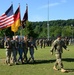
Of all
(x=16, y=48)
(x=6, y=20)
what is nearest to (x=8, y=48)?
(x=16, y=48)

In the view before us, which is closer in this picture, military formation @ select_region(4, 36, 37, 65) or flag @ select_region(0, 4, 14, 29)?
military formation @ select_region(4, 36, 37, 65)

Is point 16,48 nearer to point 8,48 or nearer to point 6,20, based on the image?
point 8,48

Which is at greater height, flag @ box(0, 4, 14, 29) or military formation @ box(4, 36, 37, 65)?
flag @ box(0, 4, 14, 29)

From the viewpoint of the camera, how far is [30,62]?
21703 millimetres

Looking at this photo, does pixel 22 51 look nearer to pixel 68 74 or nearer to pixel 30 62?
pixel 30 62

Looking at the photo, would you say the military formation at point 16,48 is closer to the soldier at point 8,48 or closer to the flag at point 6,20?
the soldier at point 8,48

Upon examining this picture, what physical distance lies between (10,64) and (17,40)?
192 cm

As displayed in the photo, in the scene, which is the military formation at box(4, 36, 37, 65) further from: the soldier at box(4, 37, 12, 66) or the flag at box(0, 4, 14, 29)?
the flag at box(0, 4, 14, 29)

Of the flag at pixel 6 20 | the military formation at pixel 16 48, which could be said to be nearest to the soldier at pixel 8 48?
the military formation at pixel 16 48

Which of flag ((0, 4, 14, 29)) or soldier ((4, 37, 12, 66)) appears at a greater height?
flag ((0, 4, 14, 29))

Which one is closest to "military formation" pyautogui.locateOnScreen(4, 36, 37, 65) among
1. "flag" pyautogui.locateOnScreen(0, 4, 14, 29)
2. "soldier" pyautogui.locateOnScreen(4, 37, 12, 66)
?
"soldier" pyautogui.locateOnScreen(4, 37, 12, 66)

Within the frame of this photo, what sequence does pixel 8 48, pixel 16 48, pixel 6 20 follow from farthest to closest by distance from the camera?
pixel 6 20
pixel 16 48
pixel 8 48

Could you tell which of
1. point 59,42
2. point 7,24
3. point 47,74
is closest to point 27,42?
point 7,24

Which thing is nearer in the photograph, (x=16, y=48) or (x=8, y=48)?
(x=8, y=48)
